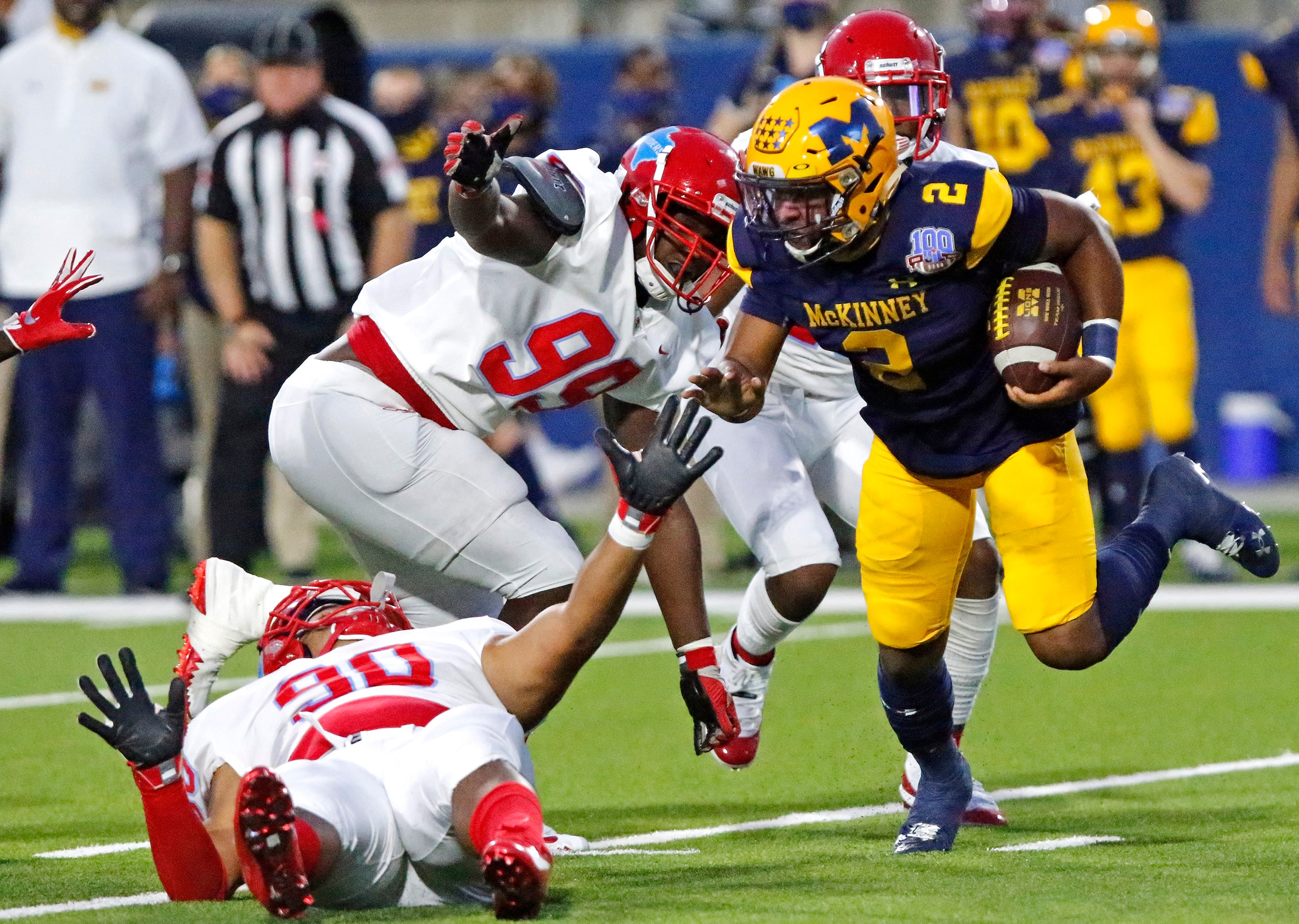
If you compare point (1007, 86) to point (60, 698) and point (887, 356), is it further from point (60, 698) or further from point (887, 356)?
point (887, 356)

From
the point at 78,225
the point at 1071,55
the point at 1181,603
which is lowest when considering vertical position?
the point at 1181,603

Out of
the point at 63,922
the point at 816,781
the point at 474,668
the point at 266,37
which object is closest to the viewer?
the point at 63,922

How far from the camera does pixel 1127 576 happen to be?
447 centimetres

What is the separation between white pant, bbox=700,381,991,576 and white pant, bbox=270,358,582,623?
2.02ft

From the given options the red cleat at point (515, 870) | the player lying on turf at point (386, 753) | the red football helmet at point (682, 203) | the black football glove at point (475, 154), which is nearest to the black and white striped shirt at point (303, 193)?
the red football helmet at point (682, 203)

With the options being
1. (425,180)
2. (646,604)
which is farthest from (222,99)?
(646,604)

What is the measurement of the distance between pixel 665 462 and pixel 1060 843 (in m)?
1.33

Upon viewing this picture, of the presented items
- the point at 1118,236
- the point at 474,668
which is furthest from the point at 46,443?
the point at 474,668

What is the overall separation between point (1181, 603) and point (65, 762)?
449 cm

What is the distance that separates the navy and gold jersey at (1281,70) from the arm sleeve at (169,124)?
14.3 feet

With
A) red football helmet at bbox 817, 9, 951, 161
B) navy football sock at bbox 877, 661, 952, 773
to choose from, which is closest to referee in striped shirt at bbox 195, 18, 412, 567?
red football helmet at bbox 817, 9, 951, 161

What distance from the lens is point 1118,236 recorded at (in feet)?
28.9

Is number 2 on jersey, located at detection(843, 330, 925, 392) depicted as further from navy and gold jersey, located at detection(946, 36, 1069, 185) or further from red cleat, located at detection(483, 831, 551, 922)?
navy and gold jersey, located at detection(946, 36, 1069, 185)

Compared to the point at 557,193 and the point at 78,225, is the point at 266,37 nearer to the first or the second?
the point at 78,225
